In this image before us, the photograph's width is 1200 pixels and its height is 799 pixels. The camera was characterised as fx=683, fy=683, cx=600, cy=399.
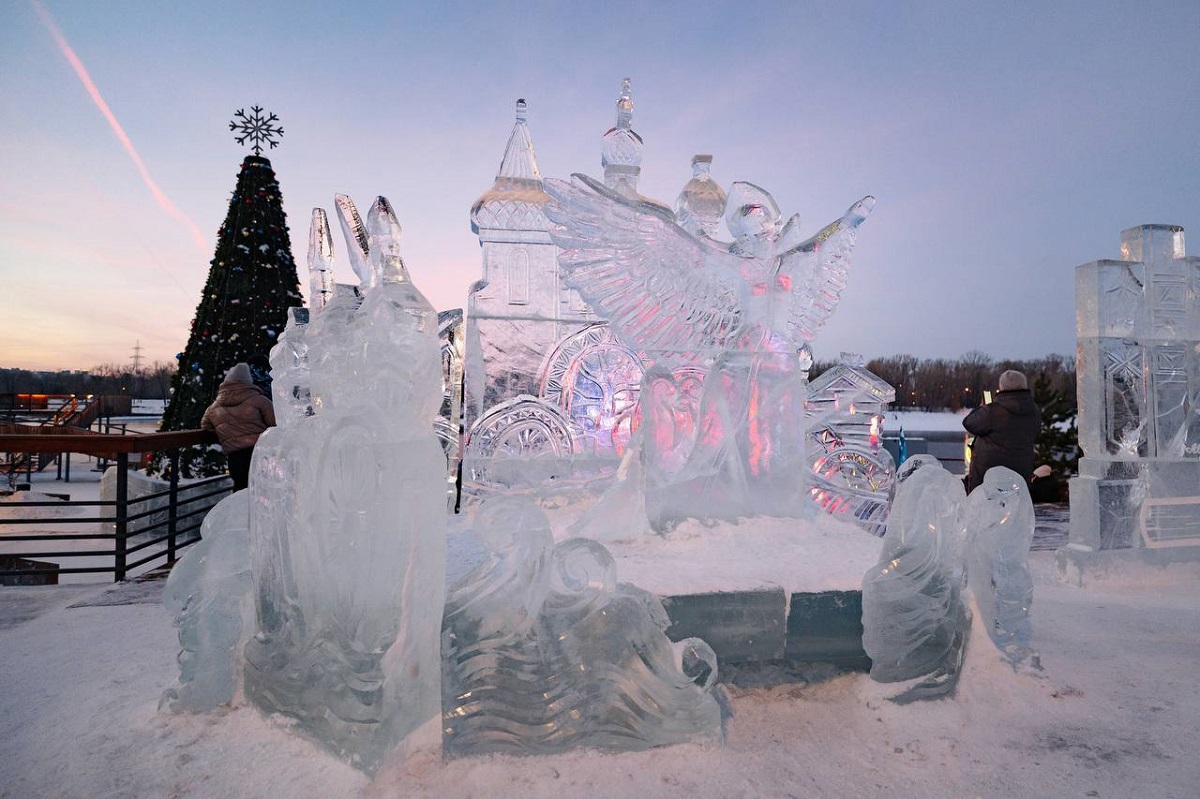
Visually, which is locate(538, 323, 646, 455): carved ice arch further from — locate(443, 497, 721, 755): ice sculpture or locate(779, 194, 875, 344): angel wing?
locate(443, 497, 721, 755): ice sculpture

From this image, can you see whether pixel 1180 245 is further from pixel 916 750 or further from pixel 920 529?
pixel 916 750

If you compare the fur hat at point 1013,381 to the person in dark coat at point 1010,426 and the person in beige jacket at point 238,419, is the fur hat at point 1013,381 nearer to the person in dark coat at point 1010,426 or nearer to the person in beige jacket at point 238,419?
the person in dark coat at point 1010,426

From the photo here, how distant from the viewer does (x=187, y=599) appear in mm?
2479

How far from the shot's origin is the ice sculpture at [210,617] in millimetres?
2422

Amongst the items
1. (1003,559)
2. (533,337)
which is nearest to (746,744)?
(1003,559)

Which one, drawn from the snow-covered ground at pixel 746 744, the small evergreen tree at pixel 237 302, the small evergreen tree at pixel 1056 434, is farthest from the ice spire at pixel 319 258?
the small evergreen tree at pixel 1056 434

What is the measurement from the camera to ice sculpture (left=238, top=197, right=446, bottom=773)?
6.99 ft

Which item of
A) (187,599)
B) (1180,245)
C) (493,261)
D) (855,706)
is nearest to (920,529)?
(855,706)

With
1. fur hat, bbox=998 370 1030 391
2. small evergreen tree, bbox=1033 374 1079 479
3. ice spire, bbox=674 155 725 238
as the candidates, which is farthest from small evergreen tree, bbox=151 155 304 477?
small evergreen tree, bbox=1033 374 1079 479

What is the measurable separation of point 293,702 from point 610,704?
1056mm

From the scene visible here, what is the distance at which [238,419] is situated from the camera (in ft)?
15.9

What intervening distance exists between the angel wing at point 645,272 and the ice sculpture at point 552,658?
1672mm

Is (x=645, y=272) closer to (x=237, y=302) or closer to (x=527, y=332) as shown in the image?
(x=527, y=332)

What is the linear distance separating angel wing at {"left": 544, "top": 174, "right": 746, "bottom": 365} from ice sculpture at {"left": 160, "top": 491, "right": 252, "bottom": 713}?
206cm
